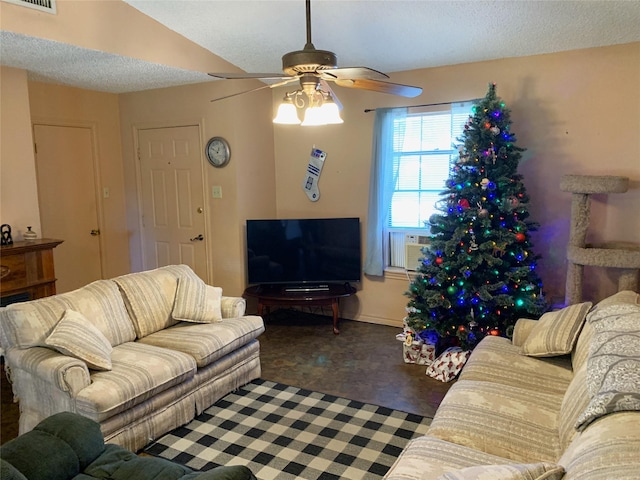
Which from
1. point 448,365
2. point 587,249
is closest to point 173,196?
point 448,365

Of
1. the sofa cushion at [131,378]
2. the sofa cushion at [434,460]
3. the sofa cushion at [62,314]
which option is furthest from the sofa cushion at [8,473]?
the sofa cushion at [62,314]

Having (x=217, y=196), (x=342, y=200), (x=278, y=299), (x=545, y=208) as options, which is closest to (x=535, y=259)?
(x=545, y=208)

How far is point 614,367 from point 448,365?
196 cm

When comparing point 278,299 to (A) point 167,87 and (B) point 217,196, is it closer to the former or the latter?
(B) point 217,196

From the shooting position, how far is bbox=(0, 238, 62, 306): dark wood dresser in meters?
3.82

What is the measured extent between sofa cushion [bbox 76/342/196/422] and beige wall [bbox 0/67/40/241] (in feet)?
6.12

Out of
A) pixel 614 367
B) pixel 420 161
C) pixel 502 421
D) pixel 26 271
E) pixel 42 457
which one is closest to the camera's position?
pixel 42 457

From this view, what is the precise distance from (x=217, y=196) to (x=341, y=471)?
10.5ft

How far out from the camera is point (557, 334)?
2.82 meters

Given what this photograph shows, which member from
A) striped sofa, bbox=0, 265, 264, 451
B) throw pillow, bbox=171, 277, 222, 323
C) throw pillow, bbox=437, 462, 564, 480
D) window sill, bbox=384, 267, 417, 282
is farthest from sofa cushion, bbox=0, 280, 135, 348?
window sill, bbox=384, 267, 417, 282

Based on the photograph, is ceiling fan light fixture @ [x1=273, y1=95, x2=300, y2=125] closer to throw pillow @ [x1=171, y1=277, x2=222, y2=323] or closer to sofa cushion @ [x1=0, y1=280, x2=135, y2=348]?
throw pillow @ [x1=171, y1=277, x2=222, y2=323]

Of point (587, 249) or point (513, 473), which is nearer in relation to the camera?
point (513, 473)

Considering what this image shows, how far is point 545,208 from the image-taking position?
162 inches

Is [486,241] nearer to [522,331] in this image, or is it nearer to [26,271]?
[522,331]
